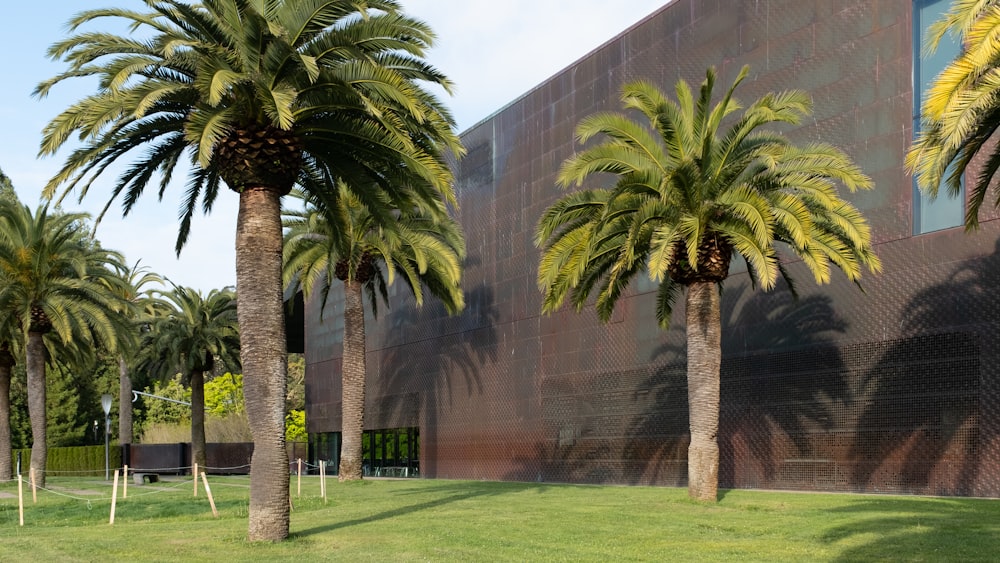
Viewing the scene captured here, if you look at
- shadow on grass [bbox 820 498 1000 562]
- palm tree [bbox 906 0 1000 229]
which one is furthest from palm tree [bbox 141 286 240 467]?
palm tree [bbox 906 0 1000 229]

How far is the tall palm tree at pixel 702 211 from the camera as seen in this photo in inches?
807

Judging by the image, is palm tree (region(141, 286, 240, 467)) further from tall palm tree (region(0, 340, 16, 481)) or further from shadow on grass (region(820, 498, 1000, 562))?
shadow on grass (region(820, 498, 1000, 562))

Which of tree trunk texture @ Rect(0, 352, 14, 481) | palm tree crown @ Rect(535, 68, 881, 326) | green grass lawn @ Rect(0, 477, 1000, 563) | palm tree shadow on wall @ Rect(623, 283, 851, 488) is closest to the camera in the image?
green grass lawn @ Rect(0, 477, 1000, 563)

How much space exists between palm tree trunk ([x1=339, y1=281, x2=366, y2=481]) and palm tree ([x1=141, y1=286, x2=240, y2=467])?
17.6 metres

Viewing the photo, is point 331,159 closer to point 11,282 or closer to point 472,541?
point 472,541

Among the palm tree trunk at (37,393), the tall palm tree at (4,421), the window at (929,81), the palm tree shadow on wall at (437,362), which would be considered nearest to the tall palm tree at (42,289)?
the palm tree trunk at (37,393)

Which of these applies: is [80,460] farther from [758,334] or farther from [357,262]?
→ [758,334]

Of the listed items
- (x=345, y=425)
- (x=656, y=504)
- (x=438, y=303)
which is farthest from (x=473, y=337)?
(x=656, y=504)

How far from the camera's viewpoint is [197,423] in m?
51.1

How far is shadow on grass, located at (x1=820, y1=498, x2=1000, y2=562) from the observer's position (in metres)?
13.2

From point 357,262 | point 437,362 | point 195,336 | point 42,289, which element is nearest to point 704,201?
point 357,262

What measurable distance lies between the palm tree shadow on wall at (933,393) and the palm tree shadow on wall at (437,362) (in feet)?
60.6

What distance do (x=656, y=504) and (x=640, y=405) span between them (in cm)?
1040

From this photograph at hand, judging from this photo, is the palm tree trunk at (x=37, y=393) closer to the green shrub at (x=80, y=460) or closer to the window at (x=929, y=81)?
the green shrub at (x=80, y=460)
